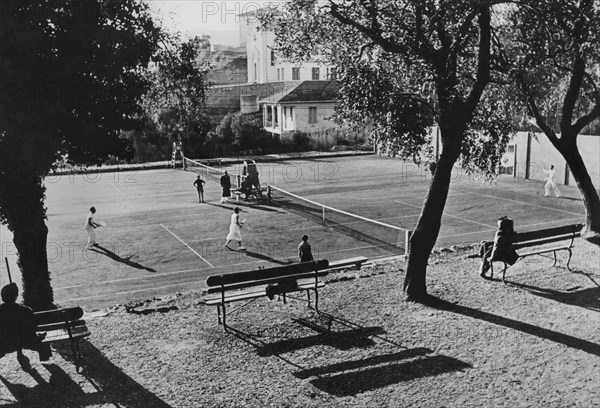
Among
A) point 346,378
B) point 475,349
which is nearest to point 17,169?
point 346,378

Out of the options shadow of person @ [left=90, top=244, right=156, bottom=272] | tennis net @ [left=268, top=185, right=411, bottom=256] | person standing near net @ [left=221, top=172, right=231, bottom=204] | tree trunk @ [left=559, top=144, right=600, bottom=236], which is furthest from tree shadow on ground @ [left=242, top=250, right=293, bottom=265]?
person standing near net @ [left=221, top=172, right=231, bottom=204]

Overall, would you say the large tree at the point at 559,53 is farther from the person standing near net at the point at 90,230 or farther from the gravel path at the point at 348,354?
the person standing near net at the point at 90,230

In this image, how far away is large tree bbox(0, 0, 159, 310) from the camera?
8.59m

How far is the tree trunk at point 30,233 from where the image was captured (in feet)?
32.9

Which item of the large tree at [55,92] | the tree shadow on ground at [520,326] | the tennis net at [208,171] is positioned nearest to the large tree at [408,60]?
the tree shadow on ground at [520,326]

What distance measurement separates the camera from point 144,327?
10617 mm

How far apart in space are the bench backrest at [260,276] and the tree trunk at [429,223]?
1.85 m

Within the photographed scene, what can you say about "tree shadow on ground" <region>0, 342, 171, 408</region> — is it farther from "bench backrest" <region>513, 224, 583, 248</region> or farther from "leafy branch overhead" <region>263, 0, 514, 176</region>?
"bench backrest" <region>513, 224, 583, 248</region>

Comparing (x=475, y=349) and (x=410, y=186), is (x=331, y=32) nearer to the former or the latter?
(x=475, y=349)

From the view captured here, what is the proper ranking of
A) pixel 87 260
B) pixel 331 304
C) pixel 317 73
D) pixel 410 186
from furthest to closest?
pixel 317 73
pixel 410 186
pixel 87 260
pixel 331 304

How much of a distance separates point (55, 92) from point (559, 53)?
10.9m

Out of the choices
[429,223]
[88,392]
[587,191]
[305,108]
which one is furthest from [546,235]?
[305,108]

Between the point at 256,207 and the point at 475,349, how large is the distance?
1823 centimetres

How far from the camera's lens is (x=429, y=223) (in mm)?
11898
